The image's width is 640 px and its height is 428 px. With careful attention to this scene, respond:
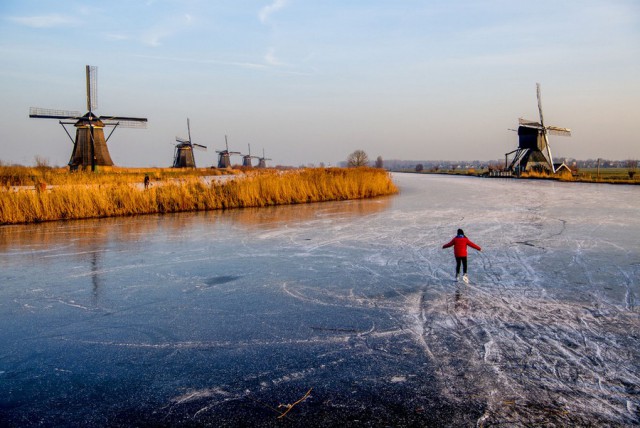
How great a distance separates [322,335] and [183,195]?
1185 cm

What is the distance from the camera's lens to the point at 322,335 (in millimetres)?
3734

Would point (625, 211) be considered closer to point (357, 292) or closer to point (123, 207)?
point (357, 292)

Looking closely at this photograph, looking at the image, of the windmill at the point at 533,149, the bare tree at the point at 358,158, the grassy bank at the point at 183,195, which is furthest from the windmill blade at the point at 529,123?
the grassy bank at the point at 183,195

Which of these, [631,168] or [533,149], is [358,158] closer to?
[533,149]

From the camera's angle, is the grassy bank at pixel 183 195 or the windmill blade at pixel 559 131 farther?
the windmill blade at pixel 559 131

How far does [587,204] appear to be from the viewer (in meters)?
14.4

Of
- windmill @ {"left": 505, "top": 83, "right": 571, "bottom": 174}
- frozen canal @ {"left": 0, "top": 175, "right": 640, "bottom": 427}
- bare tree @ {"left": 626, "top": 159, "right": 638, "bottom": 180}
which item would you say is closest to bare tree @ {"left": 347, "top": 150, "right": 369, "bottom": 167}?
windmill @ {"left": 505, "top": 83, "right": 571, "bottom": 174}

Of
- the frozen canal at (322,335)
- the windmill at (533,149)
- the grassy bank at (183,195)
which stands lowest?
the frozen canal at (322,335)

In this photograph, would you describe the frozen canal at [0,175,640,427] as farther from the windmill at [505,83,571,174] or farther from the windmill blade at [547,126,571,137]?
the windmill blade at [547,126,571,137]

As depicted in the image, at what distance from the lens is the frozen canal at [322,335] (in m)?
2.64

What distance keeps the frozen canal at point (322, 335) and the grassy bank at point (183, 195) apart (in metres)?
5.01

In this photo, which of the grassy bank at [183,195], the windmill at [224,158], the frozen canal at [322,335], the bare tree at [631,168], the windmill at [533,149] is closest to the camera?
the frozen canal at [322,335]

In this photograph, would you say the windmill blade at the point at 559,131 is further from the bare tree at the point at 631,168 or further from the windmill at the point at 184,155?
the windmill at the point at 184,155

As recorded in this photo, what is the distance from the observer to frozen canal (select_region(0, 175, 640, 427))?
2.64 metres
